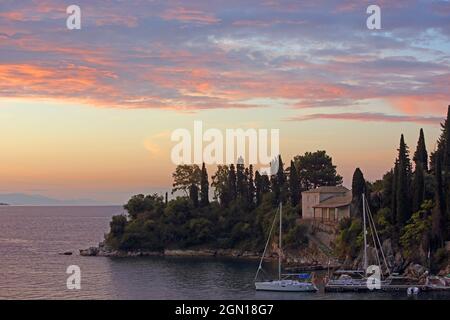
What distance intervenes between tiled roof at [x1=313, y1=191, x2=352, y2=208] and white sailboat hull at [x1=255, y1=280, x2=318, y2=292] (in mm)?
20322

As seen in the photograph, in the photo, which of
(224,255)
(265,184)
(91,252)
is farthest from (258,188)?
(91,252)

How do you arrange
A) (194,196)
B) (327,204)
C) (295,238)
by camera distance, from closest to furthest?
1. (295,238)
2. (327,204)
3. (194,196)

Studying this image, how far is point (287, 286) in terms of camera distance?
4616 cm

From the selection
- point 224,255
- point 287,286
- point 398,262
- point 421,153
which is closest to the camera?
point 287,286

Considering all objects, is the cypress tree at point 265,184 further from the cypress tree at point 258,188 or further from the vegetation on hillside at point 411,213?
the vegetation on hillside at point 411,213

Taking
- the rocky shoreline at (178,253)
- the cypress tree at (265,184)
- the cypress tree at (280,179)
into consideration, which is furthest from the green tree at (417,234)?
the cypress tree at (265,184)

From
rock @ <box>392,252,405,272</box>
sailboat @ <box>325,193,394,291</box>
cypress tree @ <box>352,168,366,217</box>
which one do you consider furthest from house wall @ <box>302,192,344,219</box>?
rock @ <box>392,252,405,272</box>

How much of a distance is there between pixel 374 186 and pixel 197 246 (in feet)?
74.8

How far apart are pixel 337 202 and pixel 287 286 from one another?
75.1 feet

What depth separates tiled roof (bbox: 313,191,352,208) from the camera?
65625mm

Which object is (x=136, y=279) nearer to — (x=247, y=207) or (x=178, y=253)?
(x=178, y=253)

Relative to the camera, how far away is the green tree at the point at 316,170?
270ft

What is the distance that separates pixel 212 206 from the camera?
81688mm
